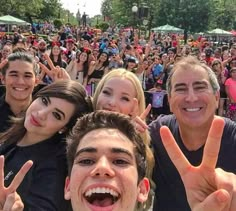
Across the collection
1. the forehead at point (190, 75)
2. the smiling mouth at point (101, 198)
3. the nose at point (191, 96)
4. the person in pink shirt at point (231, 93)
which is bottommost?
the person in pink shirt at point (231, 93)

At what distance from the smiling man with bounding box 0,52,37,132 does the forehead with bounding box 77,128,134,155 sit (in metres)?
2.04

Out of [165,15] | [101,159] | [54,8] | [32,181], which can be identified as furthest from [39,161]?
[54,8]

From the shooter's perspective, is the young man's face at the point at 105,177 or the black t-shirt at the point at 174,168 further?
the black t-shirt at the point at 174,168

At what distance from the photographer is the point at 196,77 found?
334 centimetres

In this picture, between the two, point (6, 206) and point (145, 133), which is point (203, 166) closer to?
point (6, 206)

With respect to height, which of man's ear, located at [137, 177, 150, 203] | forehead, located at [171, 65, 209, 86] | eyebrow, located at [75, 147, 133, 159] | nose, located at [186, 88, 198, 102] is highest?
forehead, located at [171, 65, 209, 86]

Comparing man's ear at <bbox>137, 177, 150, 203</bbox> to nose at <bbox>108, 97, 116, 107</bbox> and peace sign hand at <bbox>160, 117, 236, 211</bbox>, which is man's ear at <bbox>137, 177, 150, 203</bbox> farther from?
nose at <bbox>108, 97, 116, 107</bbox>

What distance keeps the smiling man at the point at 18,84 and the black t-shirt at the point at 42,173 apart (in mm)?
1255

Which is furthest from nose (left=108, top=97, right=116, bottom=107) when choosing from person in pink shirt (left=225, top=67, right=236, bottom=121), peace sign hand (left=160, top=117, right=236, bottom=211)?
person in pink shirt (left=225, top=67, right=236, bottom=121)

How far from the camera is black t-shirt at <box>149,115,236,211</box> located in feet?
10.3

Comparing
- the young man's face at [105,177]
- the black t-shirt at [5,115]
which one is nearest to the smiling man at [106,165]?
the young man's face at [105,177]

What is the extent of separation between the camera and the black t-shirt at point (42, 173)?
108 inches

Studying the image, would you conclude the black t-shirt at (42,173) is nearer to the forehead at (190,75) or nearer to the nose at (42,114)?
the nose at (42,114)

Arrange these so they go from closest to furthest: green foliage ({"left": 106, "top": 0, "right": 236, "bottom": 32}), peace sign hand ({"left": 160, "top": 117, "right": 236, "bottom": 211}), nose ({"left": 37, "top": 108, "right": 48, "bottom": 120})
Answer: peace sign hand ({"left": 160, "top": 117, "right": 236, "bottom": 211}) < nose ({"left": 37, "top": 108, "right": 48, "bottom": 120}) < green foliage ({"left": 106, "top": 0, "right": 236, "bottom": 32})
